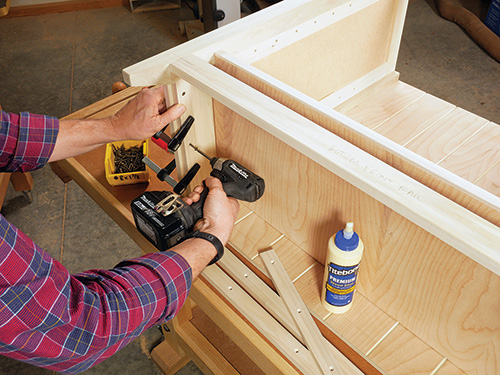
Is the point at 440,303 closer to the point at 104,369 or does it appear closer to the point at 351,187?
the point at 351,187

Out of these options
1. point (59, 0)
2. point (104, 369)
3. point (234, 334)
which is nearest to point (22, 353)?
point (234, 334)

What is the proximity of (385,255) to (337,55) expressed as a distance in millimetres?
706

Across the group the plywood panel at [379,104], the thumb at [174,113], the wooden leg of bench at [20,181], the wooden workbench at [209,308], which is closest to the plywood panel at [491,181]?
the plywood panel at [379,104]

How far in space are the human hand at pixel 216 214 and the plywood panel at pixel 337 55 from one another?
14.1 inches

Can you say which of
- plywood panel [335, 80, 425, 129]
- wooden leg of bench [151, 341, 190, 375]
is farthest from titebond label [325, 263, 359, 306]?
wooden leg of bench [151, 341, 190, 375]

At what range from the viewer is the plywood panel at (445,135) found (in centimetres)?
138

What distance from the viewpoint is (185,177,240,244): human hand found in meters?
1.02

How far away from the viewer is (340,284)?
3.15 feet

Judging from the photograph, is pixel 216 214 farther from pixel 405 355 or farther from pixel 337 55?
pixel 337 55

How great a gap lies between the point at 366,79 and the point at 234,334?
996 mm

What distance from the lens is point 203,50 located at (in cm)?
104

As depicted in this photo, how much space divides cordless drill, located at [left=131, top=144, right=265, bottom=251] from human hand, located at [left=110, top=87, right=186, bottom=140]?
162 millimetres

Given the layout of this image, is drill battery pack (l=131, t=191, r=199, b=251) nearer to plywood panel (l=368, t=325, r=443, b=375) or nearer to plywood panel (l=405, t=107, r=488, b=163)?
plywood panel (l=368, t=325, r=443, b=375)

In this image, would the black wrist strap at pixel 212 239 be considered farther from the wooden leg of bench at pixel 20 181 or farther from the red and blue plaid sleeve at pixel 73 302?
the wooden leg of bench at pixel 20 181
